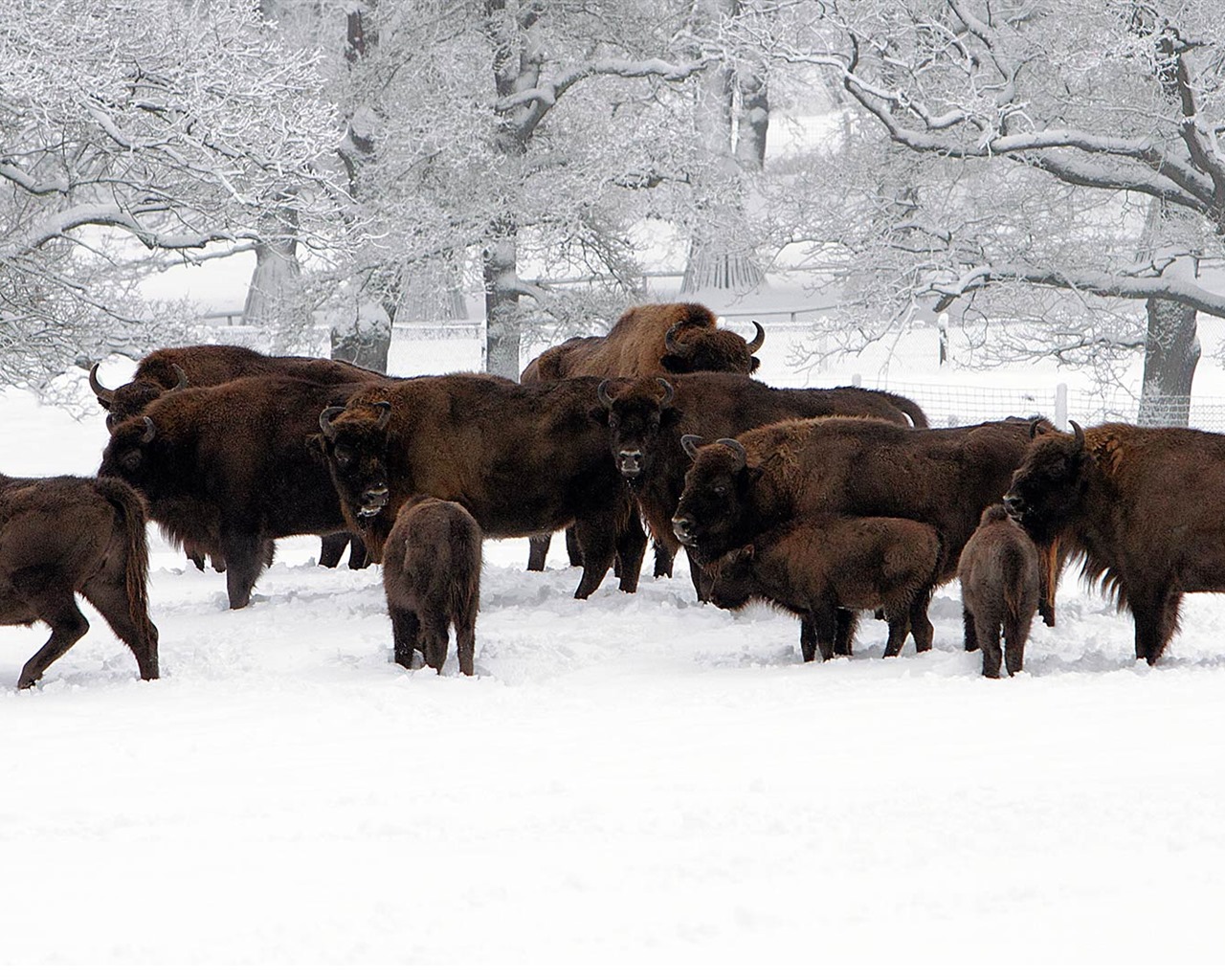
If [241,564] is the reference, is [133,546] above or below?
above

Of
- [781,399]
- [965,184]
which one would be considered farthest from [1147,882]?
[965,184]

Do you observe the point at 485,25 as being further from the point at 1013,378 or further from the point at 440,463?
the point at 440,463

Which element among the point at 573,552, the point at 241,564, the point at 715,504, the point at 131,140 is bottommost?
the point at 573,552

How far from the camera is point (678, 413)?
10.1 metres

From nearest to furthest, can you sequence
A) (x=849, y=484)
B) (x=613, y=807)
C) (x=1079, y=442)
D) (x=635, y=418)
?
1. (x=613, y=807)
2. (x=1079, y=442)
3. (x=849, y=484)
4. (x=635, y=418)

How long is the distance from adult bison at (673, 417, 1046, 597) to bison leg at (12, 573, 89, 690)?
303cm

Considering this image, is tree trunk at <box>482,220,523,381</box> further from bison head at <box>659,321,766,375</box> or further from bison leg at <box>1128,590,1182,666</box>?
bison leg at <box>1128,590,1182,666</box>

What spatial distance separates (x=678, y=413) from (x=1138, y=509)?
10.2 feet

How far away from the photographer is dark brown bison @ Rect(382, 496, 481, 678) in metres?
7.74

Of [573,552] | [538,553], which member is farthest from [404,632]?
[573,552]

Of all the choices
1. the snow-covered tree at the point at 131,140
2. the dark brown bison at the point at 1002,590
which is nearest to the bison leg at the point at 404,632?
the dark brown bison at the point at 1002,590

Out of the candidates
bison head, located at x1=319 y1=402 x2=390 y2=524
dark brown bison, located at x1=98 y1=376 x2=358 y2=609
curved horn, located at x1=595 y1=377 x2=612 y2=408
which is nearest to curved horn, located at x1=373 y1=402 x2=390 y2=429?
bison head, located at x1=319 y1=402 x2=390 y2=524

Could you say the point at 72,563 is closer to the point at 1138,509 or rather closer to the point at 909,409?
the point at 1138,509

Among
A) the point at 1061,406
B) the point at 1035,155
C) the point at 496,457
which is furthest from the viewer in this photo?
the point at 1061,406
